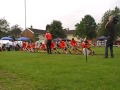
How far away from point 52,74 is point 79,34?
382ft

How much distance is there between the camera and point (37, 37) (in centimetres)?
14462

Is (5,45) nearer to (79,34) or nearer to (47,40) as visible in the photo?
(47,40)

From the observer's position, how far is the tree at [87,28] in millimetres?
123125

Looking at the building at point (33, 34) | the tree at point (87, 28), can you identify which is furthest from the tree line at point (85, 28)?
the building at point (33, 34)

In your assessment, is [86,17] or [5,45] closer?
[5,45]

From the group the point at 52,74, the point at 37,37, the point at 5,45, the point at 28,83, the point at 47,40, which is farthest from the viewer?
the point at 37,37

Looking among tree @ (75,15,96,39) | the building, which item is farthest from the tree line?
the building

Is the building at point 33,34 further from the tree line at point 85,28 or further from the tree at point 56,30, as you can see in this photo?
the tree at point 56,30

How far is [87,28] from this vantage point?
413 ft

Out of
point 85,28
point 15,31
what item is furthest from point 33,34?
point 85,28

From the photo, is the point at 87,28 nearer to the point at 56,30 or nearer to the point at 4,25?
the point at 56,30

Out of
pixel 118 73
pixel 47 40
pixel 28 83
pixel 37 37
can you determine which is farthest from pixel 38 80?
pixel 37 37

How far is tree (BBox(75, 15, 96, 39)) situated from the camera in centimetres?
12312

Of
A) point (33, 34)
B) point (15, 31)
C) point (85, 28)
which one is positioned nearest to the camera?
point (85, 28)
